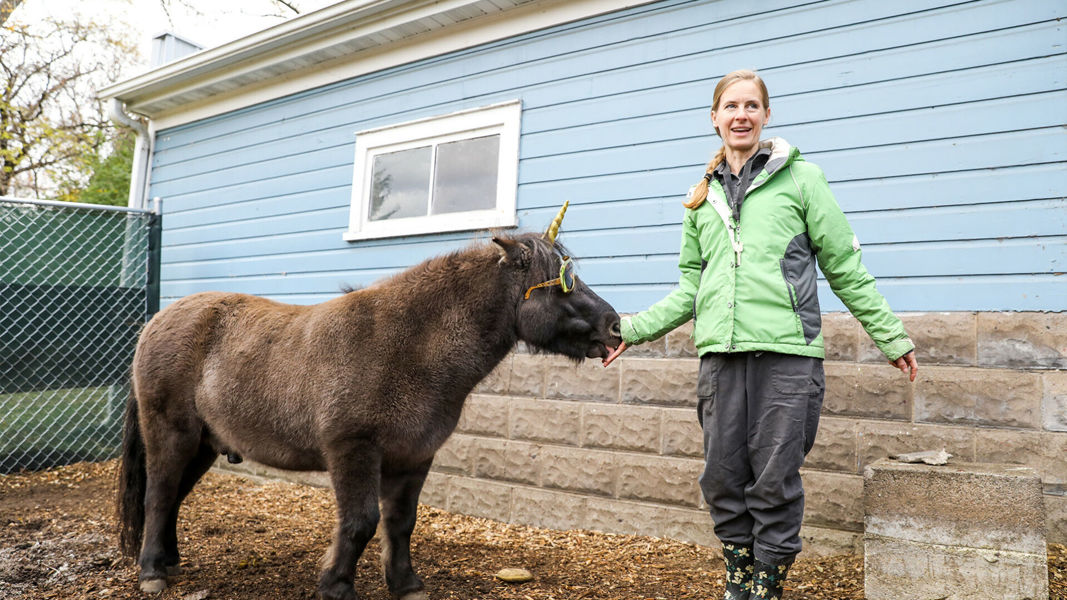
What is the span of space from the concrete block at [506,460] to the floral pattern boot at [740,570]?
2423 millimetres

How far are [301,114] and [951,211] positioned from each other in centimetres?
605

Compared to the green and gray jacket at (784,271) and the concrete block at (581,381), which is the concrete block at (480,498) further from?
the green and gray jacket at (784,271)

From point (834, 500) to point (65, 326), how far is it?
23.0 feet

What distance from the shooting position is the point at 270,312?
3.66 metres

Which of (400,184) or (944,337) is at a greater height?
(400,184)

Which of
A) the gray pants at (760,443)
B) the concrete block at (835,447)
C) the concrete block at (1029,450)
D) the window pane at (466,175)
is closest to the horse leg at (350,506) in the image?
the gray pants at (760,443)

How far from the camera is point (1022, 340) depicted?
3.61 metres

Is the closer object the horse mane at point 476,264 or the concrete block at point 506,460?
the horse mane at point 476,264

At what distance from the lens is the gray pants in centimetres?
253

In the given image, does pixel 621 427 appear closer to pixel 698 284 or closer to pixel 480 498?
pixel 480 498

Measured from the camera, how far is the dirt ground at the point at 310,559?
11.4 feet

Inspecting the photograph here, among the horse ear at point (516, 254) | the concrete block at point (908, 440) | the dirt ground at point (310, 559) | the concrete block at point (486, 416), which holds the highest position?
the horse ear at point (516, 254)

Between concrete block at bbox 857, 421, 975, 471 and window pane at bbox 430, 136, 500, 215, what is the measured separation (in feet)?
10.8

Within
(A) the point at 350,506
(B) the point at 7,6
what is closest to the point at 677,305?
(A) the point at 350,506
